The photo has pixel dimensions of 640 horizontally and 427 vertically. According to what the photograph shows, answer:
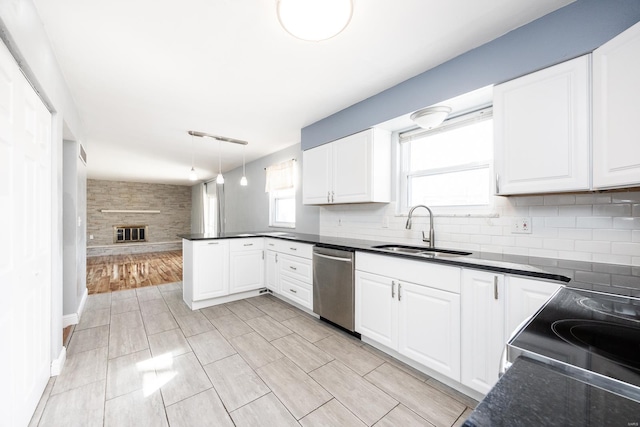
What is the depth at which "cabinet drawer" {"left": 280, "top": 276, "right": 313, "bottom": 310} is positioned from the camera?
3014 millimetres

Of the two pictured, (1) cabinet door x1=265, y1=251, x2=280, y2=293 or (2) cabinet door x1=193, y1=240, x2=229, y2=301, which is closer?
(2) cabinet door x1=193, y1=240, x2=229, y2=301

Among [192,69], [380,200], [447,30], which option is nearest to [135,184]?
[192,69]

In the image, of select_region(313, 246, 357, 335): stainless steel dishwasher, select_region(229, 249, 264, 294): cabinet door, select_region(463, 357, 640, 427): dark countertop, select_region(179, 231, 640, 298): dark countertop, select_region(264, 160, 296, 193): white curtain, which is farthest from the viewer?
select_region(264, 160, 296, 193): white curtain

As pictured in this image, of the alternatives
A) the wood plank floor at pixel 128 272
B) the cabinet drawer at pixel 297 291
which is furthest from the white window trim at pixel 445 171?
the wood plank floor at pixel 128 272

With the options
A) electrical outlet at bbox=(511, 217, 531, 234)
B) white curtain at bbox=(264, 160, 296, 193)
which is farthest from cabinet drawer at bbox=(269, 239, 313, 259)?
electrical outlet at bbox=(511, 217, 531, 234)

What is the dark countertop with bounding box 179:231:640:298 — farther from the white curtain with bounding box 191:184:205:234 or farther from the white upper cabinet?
the white curtain with bounding box 191:184:205:234

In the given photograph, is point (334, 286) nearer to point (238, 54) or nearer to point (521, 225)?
point (521, 225)

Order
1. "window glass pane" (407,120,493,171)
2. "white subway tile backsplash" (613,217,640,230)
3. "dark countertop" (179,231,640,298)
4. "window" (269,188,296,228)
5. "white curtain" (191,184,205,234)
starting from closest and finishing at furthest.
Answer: "dark countertop" (179,231,640,298), "white subway tile backsplash" (613,217,640,230), "window glass pane" (407,120,493,171), "window" (269,188,296,228), "white curtain" (191,184,205,234)

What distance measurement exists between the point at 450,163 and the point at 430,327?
58.7 inches

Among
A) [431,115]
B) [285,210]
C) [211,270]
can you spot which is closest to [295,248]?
[211,270]

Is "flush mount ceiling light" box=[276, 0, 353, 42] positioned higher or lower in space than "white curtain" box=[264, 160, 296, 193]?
higher

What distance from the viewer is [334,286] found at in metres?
2.66

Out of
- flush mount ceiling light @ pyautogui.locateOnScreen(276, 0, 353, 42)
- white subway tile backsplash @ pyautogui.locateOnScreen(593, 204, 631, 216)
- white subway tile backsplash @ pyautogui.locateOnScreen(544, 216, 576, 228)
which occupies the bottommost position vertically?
white subway tile backsplash @ pyautogui.locateOnScreen(544, 216, 576, 228)

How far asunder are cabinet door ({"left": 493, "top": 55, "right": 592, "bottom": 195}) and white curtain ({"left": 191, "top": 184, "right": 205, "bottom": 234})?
8.36 metres
